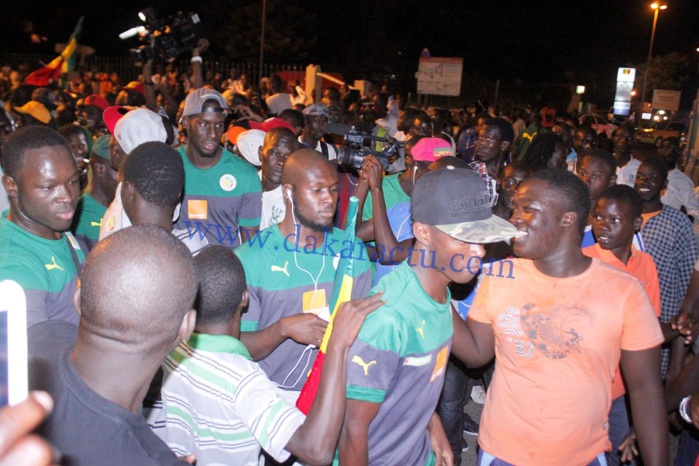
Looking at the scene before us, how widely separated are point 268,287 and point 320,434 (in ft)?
4.36

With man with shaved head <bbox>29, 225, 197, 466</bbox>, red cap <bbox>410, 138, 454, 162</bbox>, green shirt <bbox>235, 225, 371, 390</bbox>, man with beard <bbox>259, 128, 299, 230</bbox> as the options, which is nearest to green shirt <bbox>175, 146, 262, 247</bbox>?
man with beard <bbox>259, 128, 299, 230</bbox>

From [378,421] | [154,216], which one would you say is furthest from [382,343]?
[154,216]

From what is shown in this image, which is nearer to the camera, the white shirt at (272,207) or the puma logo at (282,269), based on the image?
the puma logo at (282,269)

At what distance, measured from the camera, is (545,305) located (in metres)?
2.76

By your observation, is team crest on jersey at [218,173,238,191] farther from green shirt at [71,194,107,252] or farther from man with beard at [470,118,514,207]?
man with beard at [470,118,514,207]

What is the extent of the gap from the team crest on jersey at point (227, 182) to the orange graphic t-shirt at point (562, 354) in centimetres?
299

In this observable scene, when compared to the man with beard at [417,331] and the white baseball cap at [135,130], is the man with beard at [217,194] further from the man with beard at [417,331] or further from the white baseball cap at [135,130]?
the man with beard at [417,331]

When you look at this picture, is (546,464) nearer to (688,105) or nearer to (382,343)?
(382,343)

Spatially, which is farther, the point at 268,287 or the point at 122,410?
the point at 268,287

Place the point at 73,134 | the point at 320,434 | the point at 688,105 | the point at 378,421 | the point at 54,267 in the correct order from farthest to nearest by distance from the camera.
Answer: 1. the point at 688,105
2. the point at 73,134
3. the point at 54,267
4. the point at 378,421
5. the point at 320,434

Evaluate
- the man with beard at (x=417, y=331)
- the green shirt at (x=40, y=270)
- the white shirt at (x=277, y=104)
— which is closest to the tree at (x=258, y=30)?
the white shirt at (x=277, y=104)

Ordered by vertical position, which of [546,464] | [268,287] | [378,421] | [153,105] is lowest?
[546,464]

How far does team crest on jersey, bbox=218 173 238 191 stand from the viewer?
515 cm

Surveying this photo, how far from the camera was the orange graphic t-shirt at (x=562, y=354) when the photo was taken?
267 cm
